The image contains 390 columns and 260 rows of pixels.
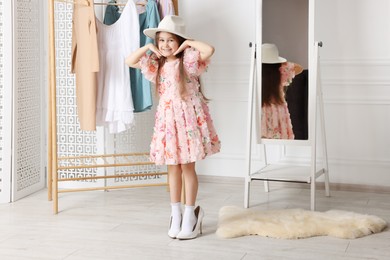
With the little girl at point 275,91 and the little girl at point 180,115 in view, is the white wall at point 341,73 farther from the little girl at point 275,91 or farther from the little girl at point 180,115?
the little girl at point 180,115

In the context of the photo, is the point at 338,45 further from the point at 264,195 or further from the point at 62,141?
the point at 62,141

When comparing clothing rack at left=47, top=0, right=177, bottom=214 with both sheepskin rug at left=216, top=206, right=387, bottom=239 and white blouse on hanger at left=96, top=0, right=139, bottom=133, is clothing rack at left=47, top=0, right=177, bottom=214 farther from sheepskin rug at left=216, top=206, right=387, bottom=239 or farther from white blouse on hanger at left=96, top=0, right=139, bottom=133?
sheepskin rug at left=216, top=206, right=387, bottom=239

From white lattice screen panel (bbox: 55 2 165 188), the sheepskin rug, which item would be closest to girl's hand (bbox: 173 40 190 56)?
the sheepskin rug

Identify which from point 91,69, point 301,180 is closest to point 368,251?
point 301,180

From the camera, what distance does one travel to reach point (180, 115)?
11.9 feet

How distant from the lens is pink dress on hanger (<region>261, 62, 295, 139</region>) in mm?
4287

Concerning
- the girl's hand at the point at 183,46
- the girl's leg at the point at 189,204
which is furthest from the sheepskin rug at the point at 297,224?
the girl's hand at the point at 183,46

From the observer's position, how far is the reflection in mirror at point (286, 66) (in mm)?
4250

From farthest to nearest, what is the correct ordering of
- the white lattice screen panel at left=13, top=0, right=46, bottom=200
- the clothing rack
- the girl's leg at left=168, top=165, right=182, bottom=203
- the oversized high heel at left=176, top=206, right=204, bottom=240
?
the white lattice screen panel at left=13, top=0, right=46, bottom=200
the clothing rack
the girl's leg at left=168, top=165, right=182, bottom=203
the oversized high heel at left=176, top=206, right=204, bottom=240

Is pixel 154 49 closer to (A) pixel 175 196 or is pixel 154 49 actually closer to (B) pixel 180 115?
(B) pixel 180 115

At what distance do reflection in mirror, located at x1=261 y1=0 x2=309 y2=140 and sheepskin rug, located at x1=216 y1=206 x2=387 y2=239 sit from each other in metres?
0.59

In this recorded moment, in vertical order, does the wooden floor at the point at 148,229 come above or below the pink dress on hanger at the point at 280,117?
below

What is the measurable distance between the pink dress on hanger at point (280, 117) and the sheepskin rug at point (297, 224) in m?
0.56

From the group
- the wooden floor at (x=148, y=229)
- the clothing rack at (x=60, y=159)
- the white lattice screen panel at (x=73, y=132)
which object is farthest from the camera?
the white lattice screen panel at (x=73, y=132)
